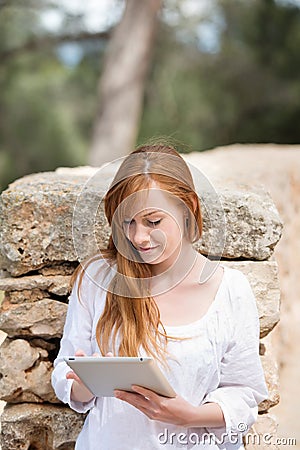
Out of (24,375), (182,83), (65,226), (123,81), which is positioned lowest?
(182,83)

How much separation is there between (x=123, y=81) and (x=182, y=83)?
2.83 meters

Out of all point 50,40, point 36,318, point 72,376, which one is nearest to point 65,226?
point 36,318

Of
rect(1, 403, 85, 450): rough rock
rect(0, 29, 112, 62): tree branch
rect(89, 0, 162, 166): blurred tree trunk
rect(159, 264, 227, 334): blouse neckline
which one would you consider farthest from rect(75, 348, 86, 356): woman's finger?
rect(0, 29, 112, 62): tree branch

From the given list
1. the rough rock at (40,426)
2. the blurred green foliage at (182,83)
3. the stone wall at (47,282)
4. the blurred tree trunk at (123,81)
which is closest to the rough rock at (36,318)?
the stone wall at (47,282)

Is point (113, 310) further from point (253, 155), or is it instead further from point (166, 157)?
point (253, 155)

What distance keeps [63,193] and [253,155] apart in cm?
240

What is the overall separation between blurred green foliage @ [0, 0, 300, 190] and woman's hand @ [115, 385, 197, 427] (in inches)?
357

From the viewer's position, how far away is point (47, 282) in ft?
7.42

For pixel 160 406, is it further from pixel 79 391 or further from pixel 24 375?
pixel 24 375

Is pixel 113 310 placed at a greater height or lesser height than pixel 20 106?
greater

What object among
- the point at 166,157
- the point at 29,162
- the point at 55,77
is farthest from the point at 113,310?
the point at 55,77

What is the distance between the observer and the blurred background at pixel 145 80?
9.12m

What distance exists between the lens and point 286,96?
36.7ft

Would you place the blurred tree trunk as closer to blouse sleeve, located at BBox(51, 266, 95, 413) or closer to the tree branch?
the tree branch
